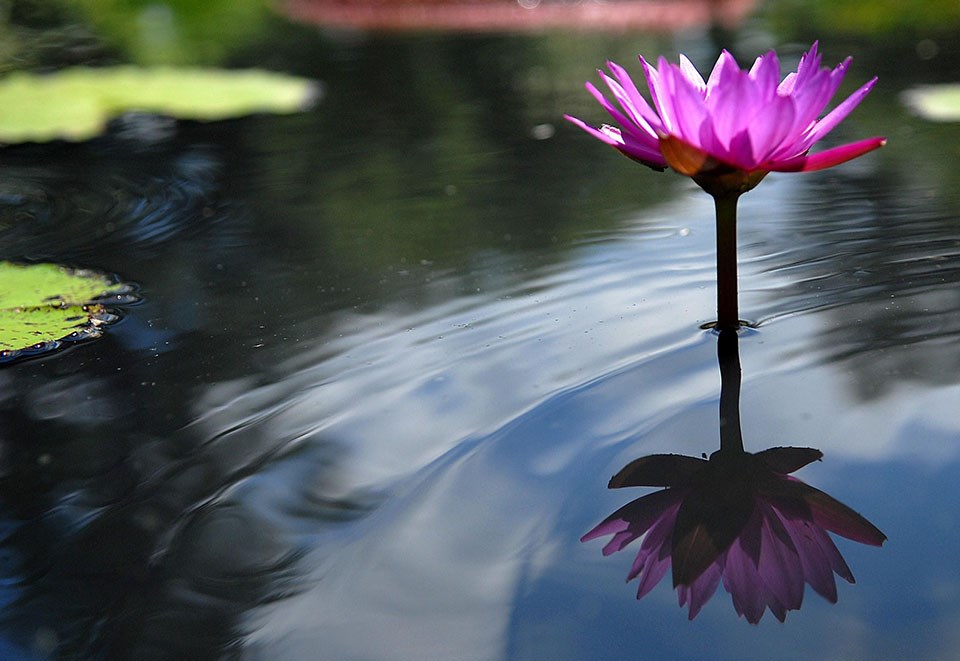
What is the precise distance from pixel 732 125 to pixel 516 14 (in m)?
4.36

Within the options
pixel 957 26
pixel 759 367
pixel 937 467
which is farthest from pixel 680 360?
pixel 957 26

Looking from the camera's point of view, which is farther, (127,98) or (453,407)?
(127,98)

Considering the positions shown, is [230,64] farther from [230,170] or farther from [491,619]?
[491,619]

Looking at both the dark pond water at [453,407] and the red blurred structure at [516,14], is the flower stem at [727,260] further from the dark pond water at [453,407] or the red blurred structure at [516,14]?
the red blurred structure at [516,14]

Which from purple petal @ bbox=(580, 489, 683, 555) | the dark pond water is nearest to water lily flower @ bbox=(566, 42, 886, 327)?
the dark pond water

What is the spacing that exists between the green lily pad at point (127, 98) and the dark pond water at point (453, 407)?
0.68 m

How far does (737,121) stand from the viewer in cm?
83

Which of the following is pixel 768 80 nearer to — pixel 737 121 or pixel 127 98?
pixel 737 121

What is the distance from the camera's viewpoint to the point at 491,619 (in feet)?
2.09

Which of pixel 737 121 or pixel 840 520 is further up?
pixel 737 121

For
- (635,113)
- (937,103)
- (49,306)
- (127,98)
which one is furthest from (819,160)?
(127,98)

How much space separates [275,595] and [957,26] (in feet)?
12.4

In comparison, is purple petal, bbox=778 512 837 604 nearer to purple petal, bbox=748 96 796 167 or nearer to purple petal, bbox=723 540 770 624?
purple petal, bbox=723 540 770 624

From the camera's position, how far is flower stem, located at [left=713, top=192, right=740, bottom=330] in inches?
37.0
